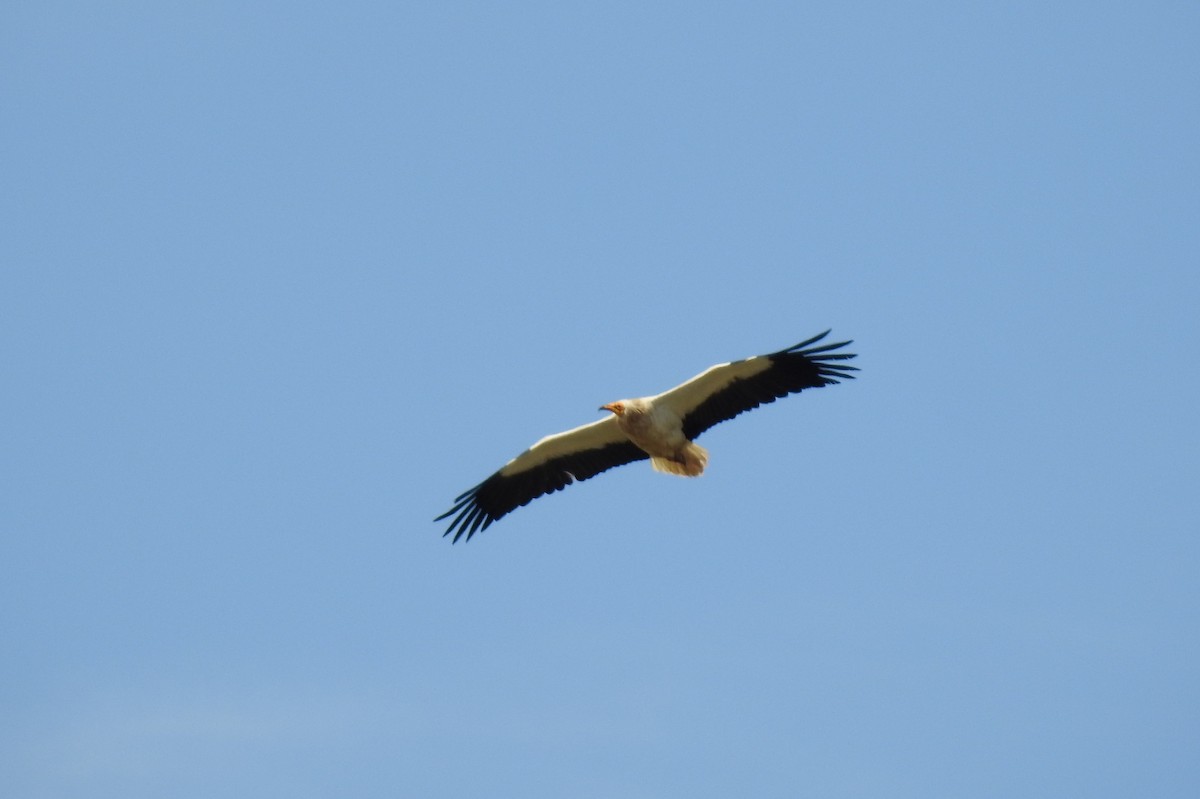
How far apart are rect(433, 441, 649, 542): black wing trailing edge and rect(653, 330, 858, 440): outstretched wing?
0.97m

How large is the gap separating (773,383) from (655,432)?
1.26m

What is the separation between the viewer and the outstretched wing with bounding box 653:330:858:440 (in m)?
14.6

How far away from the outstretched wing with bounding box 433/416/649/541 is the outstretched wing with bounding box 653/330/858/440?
830 mm

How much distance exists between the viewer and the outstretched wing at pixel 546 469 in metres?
15.8

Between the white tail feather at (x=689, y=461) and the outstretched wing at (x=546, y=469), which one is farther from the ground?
the outstretched wing at (x=546, y=469)

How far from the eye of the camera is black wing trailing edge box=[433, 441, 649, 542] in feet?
52.2

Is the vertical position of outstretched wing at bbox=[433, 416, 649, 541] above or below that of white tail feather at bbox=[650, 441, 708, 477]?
above

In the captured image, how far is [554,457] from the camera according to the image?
52.7 feet

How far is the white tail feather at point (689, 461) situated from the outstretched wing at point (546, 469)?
449 mm

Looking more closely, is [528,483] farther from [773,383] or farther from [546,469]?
[773,383]

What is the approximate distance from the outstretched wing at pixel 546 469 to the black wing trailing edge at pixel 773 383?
93 cm

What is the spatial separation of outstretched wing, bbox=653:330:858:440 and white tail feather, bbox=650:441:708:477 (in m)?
0.13

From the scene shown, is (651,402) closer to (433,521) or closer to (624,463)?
(624,463)

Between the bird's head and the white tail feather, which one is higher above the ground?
the bird's head
